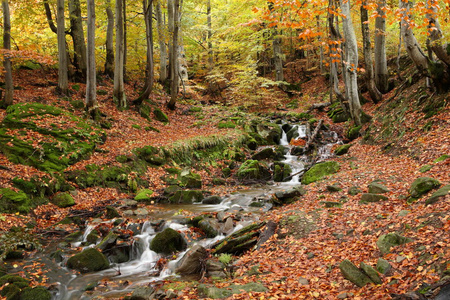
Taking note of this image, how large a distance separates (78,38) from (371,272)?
17.1m

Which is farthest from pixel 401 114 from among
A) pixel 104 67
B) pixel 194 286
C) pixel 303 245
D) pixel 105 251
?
pixel 104 67

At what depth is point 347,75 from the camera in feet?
46.5

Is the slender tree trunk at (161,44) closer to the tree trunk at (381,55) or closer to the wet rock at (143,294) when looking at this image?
the tree trunk at (381,55)

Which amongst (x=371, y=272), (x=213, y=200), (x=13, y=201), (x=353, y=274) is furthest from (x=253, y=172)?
(x=371, y=272)

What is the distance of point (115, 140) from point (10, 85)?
4275 mm

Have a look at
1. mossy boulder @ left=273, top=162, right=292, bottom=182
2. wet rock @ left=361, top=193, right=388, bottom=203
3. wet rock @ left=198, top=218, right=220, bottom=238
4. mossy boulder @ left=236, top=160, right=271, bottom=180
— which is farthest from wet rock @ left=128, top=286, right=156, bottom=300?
mossy boulder @ left=273, top=162, right=292, bottom=182

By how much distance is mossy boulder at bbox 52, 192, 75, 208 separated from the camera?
341 inches

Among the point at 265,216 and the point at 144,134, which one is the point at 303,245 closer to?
the point at 265,216

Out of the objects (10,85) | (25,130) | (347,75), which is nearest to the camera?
(25,130)

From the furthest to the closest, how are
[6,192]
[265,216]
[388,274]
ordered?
[265,216] < [6,192] < [388,274]

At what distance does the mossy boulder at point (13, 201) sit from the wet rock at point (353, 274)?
7.94 meters

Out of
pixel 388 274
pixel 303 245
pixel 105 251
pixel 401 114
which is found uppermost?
pixel 401 114

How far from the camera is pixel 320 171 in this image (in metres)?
11.2

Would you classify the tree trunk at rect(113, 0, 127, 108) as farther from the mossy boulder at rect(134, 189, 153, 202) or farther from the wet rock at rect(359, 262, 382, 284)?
the wet rock at rect(359, 262, 382, 284)
